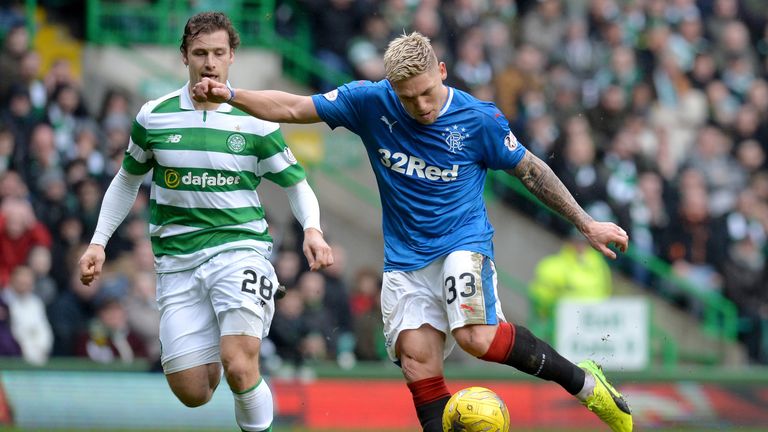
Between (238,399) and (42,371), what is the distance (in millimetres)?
5635

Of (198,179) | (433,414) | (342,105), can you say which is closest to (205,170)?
(198,179)

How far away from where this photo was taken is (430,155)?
8609 mm

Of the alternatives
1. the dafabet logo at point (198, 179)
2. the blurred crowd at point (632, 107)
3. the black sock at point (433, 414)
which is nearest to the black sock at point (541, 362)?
the black sock at point (433, 414)

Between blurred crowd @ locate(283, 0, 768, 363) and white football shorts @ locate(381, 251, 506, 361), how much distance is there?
7.80 m

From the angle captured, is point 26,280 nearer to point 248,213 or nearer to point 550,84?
point 248,213

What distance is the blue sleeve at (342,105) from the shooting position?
8.58 m

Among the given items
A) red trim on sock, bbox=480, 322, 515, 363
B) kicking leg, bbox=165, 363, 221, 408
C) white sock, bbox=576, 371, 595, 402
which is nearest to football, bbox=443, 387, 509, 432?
red trim on sock, bbox=480, 322, 515, 363

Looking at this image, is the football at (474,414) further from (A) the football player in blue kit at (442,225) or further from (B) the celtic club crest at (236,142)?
(B) the celtic club crest at (236,142)

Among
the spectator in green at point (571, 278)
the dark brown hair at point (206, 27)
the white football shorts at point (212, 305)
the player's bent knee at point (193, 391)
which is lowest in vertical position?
the player's bent knee at point (193, 391)

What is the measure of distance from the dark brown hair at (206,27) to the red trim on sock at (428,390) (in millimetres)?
2321

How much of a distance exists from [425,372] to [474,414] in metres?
0.49

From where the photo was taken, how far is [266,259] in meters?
8.91

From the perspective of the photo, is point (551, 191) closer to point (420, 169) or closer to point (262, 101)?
point (420, 169)

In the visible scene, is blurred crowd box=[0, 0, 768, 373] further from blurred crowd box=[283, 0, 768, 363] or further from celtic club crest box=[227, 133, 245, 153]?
celtic club crest box=[227, 133, 245, 153]
